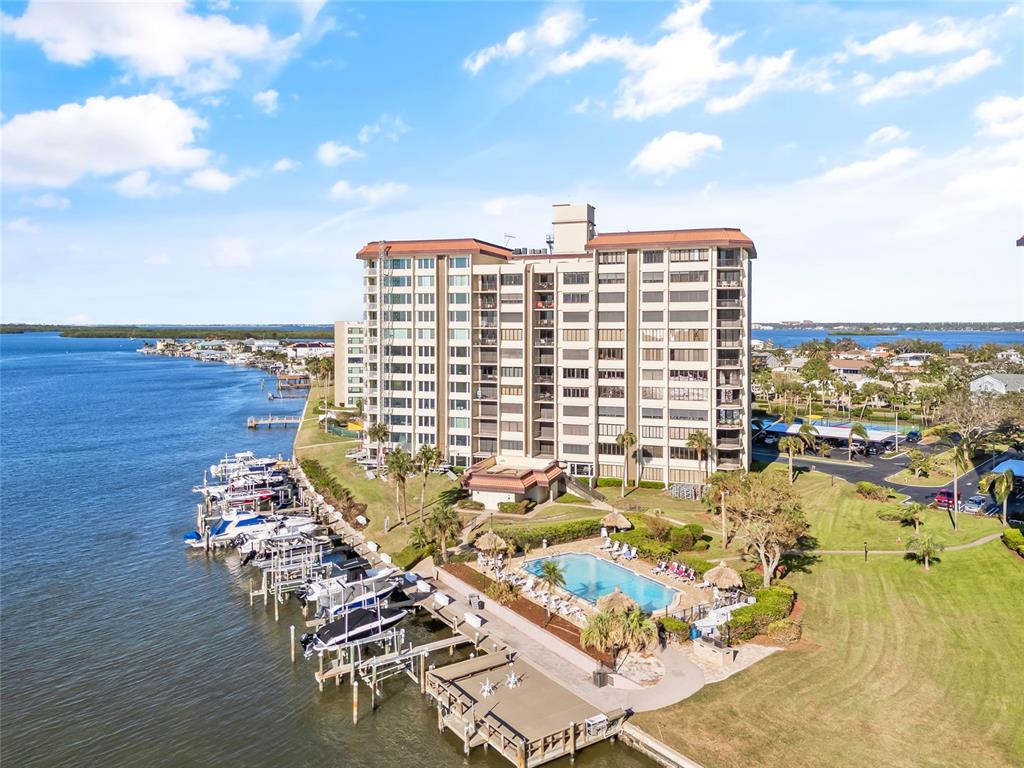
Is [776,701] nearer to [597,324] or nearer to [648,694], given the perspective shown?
[648,694]

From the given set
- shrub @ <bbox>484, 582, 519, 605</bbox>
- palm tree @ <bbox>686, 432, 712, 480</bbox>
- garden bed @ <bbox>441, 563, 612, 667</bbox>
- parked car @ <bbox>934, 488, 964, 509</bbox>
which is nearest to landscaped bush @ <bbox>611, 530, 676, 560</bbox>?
shrub @ <bbox>484, 582, 519, 605</bbox>

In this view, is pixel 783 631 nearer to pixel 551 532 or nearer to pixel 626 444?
pixel 551 532

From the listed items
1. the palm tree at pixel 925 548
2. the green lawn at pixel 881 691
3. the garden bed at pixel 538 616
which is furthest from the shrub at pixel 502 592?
the palm tree at pixel 925 548

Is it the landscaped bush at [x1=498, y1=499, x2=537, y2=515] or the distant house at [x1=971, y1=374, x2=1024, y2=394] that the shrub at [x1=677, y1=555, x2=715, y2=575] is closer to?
the landscaped bush at [x1=498, y1=499, x2=537, y2=515]

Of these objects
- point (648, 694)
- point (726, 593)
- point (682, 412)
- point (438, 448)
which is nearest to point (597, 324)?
point (682, 412)

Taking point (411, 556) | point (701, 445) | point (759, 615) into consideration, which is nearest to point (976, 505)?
point (701, 445)
